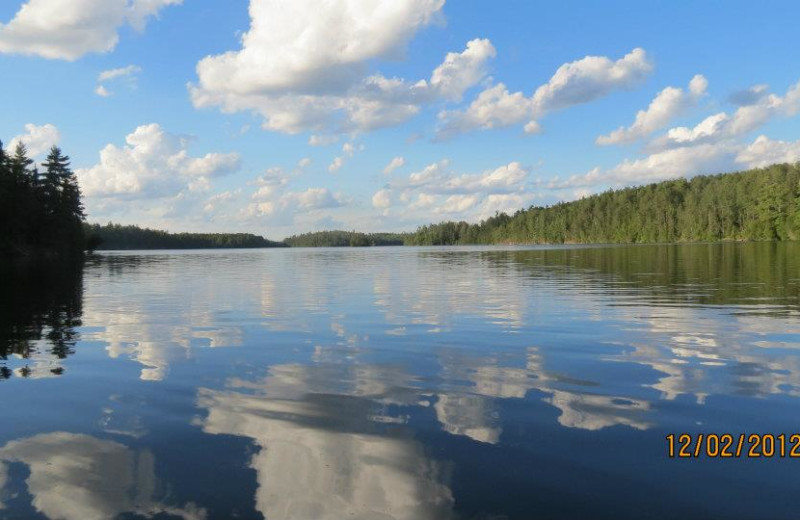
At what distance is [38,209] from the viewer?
96750mm

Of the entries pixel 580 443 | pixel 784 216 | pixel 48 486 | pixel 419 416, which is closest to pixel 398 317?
pixel 419 416

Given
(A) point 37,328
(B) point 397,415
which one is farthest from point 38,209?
(B) point 397,415

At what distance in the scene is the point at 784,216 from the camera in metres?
178

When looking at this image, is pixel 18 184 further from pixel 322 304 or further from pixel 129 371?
pixel 129 371
